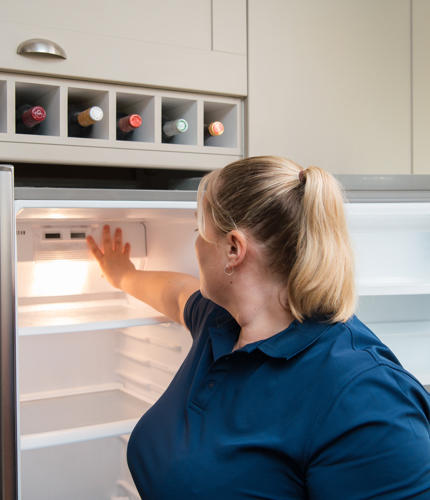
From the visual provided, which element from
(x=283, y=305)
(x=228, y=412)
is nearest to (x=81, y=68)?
(x=283, y=305)

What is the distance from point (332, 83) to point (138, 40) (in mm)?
569

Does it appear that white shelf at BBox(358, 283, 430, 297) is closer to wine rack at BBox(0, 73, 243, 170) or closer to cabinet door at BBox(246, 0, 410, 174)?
cabinet door at BBox(246, 0, 410, 174)

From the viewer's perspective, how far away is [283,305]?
3.04 feet

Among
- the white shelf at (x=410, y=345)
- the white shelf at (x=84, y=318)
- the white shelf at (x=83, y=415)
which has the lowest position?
the white shelf at (x=83, y=415)

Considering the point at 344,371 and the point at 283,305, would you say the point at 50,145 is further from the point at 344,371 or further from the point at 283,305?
the point at 344,371

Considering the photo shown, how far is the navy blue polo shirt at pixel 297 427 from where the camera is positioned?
0.71 meters

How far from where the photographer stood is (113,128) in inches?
46.6

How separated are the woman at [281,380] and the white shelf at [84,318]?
0.32 m

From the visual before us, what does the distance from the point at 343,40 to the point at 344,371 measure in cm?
104

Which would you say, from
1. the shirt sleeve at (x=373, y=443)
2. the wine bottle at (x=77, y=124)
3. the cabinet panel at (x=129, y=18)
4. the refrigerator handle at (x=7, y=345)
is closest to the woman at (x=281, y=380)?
the shirt sleeve at (x=373, y=443)

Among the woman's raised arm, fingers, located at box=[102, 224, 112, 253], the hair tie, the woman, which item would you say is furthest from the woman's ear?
fingers, located at box=[102, 224, 112, 253]

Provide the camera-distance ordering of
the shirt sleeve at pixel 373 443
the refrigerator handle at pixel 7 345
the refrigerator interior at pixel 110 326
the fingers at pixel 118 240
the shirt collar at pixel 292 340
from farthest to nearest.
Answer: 1. the fingers at pixel 118 240
2. the refrigerator interior at pixel 110 326
3. the refrigerator handle at pixel 7 345
4. the shirt collar at pixel 292 340
5. the shirt sleeve at pixel 373 443

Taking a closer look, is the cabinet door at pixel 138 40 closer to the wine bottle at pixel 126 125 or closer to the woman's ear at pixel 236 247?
the wine bottle at pixel 126 125

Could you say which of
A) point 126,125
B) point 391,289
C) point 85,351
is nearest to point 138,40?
point 126,125
